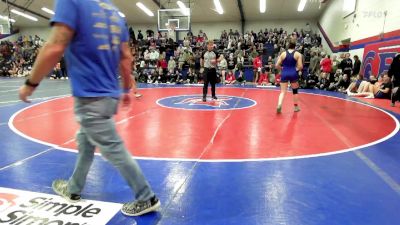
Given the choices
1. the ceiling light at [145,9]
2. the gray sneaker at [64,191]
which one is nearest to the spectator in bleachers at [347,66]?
the gray sneaker at [64,191]

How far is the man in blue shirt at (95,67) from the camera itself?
208cm

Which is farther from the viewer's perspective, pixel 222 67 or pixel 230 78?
pixel 230 78

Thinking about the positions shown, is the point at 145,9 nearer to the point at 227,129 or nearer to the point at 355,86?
the point at 355,86

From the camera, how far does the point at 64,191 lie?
2926 mm

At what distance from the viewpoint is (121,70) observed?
2.69 m

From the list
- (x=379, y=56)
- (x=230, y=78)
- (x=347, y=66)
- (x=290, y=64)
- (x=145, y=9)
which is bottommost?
(x=230, y=78)

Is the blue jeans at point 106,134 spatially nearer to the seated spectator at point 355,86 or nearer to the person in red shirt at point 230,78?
the seated spectator at point 355,86

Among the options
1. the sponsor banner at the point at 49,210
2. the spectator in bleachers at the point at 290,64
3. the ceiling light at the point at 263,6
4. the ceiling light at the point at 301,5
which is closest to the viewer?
the sponsor banner at the point at 49,210

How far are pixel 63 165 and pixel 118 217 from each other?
1589mm

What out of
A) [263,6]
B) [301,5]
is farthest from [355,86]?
[263,6]

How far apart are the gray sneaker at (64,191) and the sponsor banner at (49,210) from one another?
0.14ft

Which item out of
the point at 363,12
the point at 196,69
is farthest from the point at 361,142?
the point at 196,69

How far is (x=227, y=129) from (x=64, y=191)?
3468mm

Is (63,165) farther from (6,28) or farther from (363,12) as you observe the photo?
(6,28)
